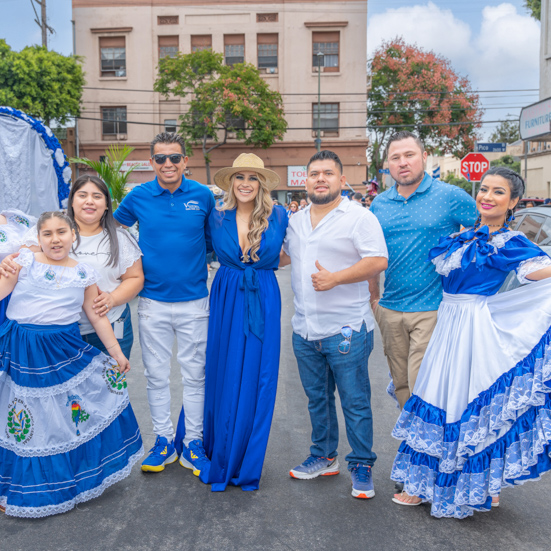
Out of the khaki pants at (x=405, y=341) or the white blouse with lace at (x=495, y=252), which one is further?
the khaki pants at (x=405, y=341)

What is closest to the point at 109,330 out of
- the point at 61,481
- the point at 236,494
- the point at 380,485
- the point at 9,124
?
the point at 61,481

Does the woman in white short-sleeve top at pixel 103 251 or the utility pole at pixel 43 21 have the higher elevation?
the utility pole at pixel 43 21

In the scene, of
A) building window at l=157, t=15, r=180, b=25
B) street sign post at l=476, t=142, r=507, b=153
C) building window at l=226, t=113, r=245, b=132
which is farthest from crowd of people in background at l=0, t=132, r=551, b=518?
building window at l=157, t=15, r=180, b=25

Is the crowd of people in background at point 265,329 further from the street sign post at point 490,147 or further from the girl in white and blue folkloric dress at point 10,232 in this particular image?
the street sign post at point 490,147

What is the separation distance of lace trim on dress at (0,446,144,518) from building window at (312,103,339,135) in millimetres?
30722

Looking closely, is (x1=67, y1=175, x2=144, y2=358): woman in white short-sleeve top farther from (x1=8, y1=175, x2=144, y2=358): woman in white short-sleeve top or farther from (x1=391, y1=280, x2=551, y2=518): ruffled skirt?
(x1=391, y1=280, x2=551, y2=518): ruffled skirt

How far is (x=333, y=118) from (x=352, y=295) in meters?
30.7

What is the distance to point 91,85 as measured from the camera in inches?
1293

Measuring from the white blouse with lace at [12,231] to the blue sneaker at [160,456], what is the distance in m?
1.61

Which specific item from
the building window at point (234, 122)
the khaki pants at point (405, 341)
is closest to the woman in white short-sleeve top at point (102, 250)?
the khaki pants at point (405, 341)

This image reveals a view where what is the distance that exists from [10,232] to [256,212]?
1670 mm

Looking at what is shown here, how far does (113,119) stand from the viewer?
32.9 m

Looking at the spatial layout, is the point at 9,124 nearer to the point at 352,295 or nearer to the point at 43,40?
the point at 352,295

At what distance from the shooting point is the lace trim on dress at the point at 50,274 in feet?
10.8
